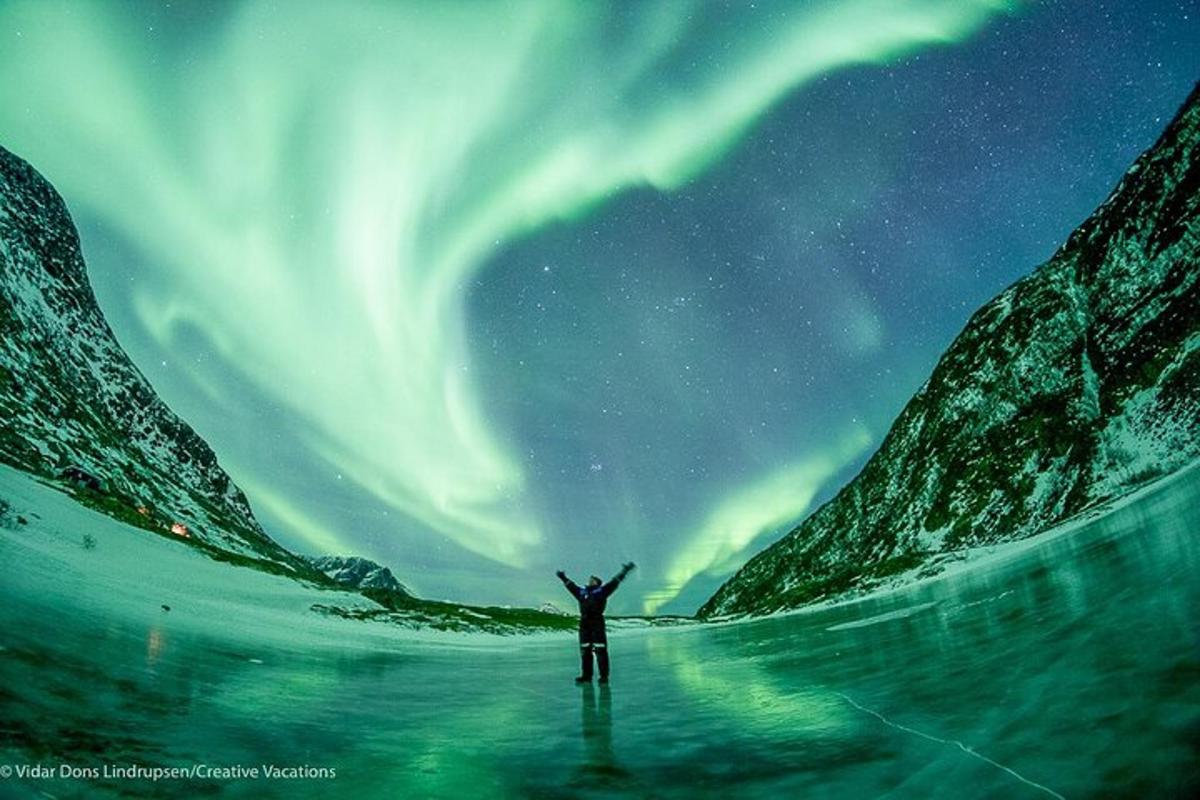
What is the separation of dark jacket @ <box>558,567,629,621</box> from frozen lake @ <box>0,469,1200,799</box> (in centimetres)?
152

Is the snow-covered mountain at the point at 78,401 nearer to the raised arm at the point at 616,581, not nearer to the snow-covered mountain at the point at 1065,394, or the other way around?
the raised arm at the point at 616,581

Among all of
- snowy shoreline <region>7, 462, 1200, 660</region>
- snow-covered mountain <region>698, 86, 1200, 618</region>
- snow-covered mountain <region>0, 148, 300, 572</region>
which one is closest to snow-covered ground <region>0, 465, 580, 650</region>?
snowy shoreline <region>7, 462, 1200, 660</region>

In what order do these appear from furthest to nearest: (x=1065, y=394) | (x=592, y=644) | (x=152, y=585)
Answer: (x=1065, y=394)
(x=152, y=585)
(x=592, y=644)

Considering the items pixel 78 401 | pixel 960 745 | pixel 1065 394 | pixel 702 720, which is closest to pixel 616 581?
pixel 702 720

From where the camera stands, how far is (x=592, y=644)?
41.3 feet

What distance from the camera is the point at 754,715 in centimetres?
740

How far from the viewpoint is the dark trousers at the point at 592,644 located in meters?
12.3

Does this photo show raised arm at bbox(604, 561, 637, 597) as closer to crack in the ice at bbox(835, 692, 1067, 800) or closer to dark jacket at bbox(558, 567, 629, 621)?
dark jacket at bbox(558, 567, 629, 621)

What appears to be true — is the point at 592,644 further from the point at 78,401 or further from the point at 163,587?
the point at 78,401

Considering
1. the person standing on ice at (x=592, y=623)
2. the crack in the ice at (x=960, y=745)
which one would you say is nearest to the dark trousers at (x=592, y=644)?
the person standing on ice at (x=592, y=623)

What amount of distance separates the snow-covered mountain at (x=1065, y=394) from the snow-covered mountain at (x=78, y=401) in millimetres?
100677

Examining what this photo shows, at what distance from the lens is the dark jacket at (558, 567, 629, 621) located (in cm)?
1258

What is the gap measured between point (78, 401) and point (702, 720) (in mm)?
151875

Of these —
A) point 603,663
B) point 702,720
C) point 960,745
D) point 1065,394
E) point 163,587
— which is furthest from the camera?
point 1065,394
